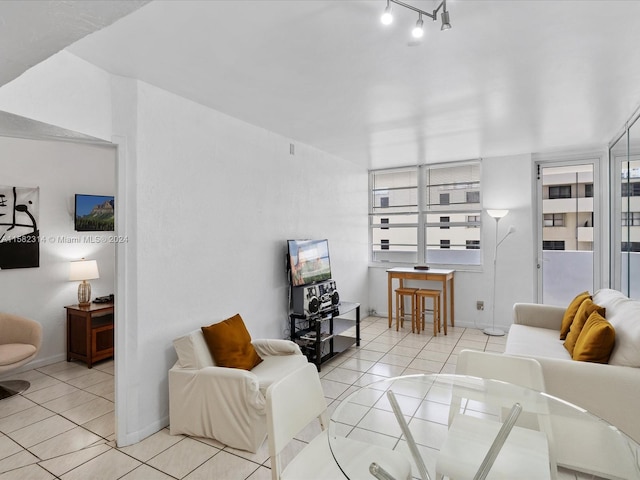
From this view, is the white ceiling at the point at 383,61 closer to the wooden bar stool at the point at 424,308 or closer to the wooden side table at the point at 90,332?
the wooden bar stool at the point at 424,308

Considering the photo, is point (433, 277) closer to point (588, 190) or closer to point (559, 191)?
point (559, 191)

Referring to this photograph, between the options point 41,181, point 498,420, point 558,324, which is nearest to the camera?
point 498,420

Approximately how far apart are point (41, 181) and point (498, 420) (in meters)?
4.78

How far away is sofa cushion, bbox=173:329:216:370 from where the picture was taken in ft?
8.50

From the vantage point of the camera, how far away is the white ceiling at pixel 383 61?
1.81 meters

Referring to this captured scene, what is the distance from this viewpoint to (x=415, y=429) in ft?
6.67

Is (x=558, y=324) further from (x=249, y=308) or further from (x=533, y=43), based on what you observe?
(x=249, y=308)

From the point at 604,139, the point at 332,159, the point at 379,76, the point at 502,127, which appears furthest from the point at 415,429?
the point at 604,139

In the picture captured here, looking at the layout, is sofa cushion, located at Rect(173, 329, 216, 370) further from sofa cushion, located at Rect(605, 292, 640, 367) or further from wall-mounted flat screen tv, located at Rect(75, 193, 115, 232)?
sofa cushion, located at Rect(605, 292, 640, 367)

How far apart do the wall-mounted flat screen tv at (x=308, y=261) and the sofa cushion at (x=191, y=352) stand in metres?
1.45

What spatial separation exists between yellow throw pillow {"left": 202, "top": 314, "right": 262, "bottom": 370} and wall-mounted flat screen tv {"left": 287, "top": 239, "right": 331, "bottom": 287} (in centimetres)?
118

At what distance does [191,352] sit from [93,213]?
2.83 m

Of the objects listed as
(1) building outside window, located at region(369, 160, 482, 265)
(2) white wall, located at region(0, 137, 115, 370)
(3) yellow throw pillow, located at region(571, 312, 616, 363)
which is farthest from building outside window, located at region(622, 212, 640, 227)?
(2) white wall, located at region(0, 137, 115, 370)

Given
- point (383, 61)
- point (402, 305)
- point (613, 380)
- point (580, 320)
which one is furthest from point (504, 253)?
point (383, 61)
